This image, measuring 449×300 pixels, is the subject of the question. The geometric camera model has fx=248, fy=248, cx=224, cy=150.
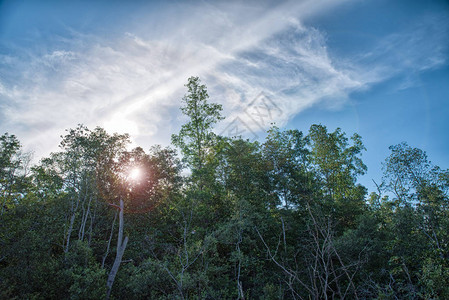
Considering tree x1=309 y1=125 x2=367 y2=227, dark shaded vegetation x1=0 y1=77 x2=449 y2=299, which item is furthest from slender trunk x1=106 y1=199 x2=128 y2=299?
tree x1=309 y1=125 x2=367 y2=227

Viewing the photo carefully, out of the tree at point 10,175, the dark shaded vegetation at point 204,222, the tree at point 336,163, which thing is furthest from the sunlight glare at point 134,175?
the tree at point 336,163

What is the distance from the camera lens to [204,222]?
616 inches

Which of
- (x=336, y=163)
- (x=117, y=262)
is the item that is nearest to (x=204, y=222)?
(x=117, y=262)

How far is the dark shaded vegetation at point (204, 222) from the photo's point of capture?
456 inches

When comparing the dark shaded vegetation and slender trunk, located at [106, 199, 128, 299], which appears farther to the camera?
slender trunk, located at [106, 199, 128, 299]

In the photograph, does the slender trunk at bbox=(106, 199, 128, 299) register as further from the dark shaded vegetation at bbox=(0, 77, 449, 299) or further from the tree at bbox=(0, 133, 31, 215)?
the tree at bbox=(0, 133, 31, 215)

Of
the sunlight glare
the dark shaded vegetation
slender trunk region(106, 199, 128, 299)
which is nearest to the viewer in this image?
the dark shaded vegetation

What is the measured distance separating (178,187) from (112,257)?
6571 mm

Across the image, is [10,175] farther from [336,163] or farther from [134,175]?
[336,163]

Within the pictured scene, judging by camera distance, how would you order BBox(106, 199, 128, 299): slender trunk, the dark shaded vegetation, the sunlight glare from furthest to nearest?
1. the sunlight glare
2. BBox(106, 199, 128, 299): slender trunk
3. the dark shaded vegetation

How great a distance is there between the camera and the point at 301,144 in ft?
67.0

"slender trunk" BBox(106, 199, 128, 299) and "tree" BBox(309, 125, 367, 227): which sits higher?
"tree" BBox(309, 125, 367, 227)

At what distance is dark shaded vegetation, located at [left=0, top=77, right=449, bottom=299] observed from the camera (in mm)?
11570

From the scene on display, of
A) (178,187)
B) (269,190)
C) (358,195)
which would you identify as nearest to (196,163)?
(178,187)
